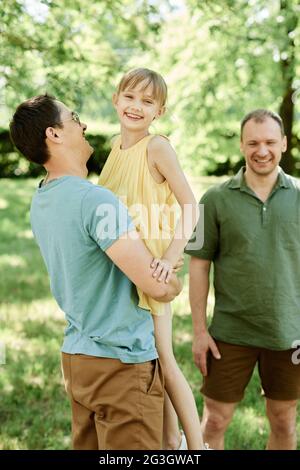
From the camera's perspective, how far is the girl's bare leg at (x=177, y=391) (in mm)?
2605

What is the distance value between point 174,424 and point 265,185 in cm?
125

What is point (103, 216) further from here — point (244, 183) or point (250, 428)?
point (250, 428)

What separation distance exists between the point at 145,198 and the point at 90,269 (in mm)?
370

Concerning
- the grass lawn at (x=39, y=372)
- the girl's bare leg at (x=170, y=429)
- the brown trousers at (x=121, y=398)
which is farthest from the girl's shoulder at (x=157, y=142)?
the grass lawn at (x=39, y=372)

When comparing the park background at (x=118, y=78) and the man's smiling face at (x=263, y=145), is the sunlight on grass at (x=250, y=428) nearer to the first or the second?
the park background at (x=118, y=78)

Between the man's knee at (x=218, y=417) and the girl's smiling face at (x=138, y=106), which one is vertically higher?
the girl's smiling face at (x=138, y=106)

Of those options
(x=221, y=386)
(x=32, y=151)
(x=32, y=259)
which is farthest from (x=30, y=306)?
(x=32, y=151)

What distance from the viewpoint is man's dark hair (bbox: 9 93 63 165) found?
7.37ft

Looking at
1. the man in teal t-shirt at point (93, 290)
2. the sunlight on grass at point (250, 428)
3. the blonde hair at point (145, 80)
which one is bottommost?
the sunlight on grass at point (250, 428)

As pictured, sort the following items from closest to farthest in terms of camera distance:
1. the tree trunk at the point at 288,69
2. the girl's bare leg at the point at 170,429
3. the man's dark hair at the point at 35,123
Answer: the man's dark hair at the point at 35,123
the girl's bare leg at the point at 170,429
the tree trunk at the point at 288,69

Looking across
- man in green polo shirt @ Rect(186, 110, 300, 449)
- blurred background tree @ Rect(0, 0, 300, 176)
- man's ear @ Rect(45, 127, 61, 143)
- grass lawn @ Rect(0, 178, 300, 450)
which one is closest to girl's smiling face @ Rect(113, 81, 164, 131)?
man's ear @ Rect(45, 127, 61, 143)

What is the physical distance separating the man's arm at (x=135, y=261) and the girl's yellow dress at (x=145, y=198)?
17 centimetres

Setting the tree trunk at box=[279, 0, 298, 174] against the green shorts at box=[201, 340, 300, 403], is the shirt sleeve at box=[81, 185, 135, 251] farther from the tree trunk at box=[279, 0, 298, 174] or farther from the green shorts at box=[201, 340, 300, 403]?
the tree trunk at box=[279, 0, 298, 174]

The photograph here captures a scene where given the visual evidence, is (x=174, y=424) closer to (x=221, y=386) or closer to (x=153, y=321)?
(x=153, y=321)
